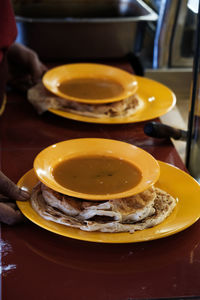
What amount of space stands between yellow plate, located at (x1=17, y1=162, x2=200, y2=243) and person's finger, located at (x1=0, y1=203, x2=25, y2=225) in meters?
0.01

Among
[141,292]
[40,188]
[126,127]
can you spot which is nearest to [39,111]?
[126,127]

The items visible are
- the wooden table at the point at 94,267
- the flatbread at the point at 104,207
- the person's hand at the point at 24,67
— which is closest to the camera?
the wooden table at the point at 94,267

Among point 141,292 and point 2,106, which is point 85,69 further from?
point 141,292

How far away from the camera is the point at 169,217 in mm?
856

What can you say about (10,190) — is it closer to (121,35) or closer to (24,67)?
(24,67)

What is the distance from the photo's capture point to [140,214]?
0.83 metres

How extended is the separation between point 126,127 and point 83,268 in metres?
0.60

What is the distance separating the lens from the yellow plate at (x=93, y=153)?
2.71 ft

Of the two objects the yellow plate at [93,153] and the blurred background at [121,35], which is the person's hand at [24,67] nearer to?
the blurred background at [121,35]

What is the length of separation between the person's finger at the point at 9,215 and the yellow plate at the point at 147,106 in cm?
45

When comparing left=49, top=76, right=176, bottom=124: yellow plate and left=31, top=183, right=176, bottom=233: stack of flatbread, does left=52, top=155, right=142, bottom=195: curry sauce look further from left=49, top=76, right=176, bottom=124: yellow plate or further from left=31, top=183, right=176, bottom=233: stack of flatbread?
left=49, top=76, right=176, bottom=124: yellow plate

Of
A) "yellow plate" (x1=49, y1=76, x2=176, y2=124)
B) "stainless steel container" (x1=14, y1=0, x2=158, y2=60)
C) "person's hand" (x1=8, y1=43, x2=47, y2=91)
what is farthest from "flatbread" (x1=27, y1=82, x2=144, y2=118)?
"stainless steel container" (x1=14, y1=0, x2=158, y2=60)

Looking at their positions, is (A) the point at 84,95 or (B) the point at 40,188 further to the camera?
(A) the point at 84,95

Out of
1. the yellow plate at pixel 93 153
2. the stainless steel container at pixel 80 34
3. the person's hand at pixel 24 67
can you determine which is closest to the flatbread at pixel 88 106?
the person's hand at pixel 24 67
